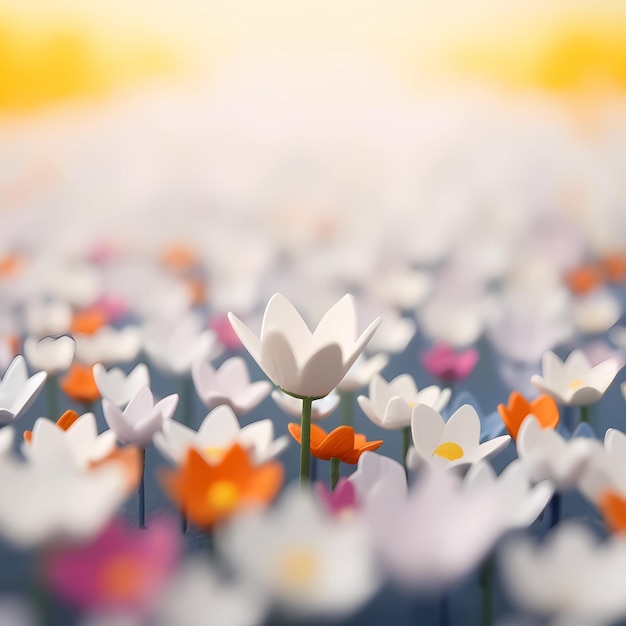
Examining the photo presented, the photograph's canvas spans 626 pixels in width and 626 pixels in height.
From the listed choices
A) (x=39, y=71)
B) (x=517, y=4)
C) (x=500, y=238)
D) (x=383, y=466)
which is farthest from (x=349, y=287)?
(x=39, y=71)

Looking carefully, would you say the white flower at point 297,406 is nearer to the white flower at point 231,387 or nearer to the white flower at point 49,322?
the white flower at point 231,387

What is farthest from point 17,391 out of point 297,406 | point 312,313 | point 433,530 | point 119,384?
point 312,313

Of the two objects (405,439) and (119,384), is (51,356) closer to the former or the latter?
(119,384)

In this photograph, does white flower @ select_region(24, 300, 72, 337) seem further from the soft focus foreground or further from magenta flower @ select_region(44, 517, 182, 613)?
magenta flower @ select_region(44, 517, 182, 613)

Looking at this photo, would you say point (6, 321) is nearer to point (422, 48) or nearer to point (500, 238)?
point (500, 238)

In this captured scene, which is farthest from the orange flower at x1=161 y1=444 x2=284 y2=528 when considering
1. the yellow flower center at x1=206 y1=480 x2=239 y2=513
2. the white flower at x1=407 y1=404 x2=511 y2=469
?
the white flower at x1=407 y1=404 x2=511 y2=469

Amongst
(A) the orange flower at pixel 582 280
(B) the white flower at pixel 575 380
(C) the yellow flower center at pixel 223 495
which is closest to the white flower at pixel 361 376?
(B) the white flower at pixel 575 380
